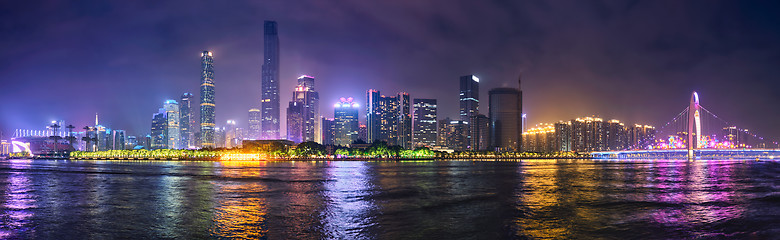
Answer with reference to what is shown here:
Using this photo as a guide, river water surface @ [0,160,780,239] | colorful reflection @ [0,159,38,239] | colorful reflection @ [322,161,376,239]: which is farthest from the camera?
colorful reflection @ [0,159,38,239]

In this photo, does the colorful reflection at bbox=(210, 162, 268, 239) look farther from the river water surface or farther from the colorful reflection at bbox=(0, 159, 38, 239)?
the colorful reflection at bbox=(0, 159, 38, 239)

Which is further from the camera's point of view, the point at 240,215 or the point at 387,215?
the point at 387,215

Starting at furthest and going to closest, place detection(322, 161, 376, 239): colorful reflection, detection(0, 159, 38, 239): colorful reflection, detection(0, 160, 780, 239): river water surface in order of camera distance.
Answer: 1. detection(0, 159, 38, 239): colorful reflection
2. detection(0, 160, 780, 239): river water surface
3. detection(322, 161, 376, 239): colorful reflection

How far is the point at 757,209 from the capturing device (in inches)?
1219

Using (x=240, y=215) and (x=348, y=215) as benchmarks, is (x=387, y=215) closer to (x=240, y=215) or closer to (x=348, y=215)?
(x=348, y=215)

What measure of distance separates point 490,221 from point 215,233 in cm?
1393

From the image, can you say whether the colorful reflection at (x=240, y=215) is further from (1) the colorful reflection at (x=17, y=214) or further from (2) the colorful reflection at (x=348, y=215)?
(1) the colorful reflection at (x=17, y=214)

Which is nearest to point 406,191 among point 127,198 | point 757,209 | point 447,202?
point 447,202

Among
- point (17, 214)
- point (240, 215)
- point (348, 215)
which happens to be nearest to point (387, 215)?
point (348, 215)

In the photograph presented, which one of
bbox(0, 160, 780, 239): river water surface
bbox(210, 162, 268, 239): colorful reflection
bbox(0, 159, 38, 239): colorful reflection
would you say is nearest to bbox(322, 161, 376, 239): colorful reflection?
bbox(0, 160, 780, 239): river water surface

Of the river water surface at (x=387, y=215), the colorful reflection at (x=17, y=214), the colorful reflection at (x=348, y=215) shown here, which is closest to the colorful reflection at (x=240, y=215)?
the river water surface at (x=387, y=215)

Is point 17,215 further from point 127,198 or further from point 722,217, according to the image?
point 722,217

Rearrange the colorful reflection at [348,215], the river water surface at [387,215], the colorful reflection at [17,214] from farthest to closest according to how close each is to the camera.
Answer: the colorful reflection at [17,214]
the river water surface at [387,215]
the colorful reflection at [348,215]

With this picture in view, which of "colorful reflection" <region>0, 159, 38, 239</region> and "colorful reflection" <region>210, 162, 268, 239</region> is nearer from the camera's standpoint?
"colorful reflection" <region>210, 162, 268, 239</region>
